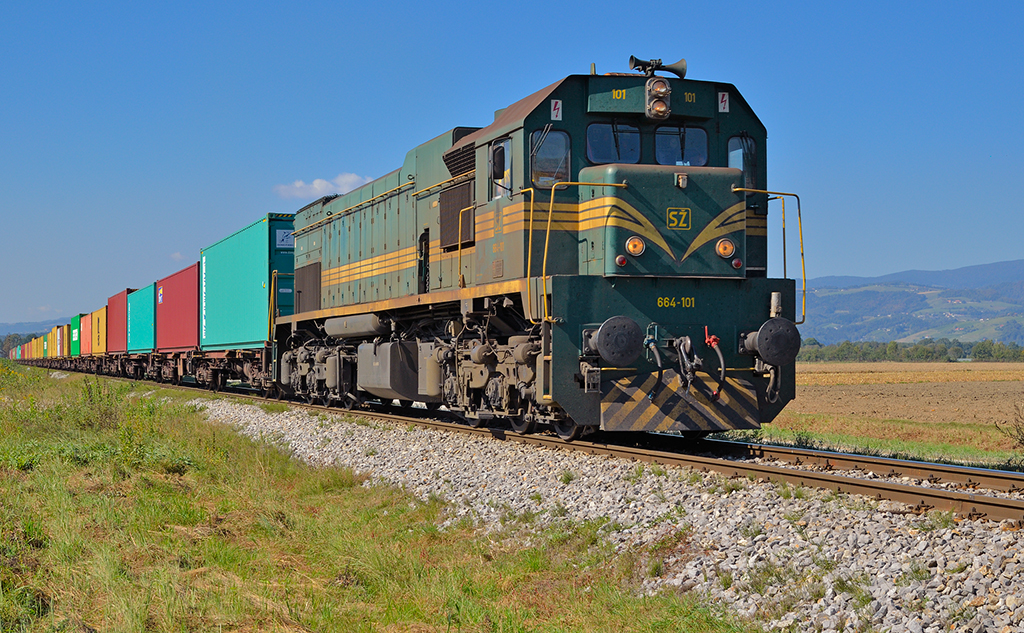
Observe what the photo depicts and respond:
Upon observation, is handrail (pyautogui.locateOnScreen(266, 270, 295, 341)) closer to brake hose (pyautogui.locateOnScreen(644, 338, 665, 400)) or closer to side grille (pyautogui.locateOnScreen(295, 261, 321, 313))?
side grille (pyautogui.locateOnScreen(295, 261, 321, 313))

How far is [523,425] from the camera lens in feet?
34.1

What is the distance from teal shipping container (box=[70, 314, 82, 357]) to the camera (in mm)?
48344

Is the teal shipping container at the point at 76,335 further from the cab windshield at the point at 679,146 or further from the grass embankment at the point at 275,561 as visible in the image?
the cab windshield at the point at 679,146

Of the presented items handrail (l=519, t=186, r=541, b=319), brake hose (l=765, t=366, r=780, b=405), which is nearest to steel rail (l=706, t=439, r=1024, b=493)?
brake hose (l=765, t=366, r=780, b=405)

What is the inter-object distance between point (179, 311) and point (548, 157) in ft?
65.1

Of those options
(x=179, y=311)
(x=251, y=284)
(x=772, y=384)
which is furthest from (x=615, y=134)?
(x=179, y=311)

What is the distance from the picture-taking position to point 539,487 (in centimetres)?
764

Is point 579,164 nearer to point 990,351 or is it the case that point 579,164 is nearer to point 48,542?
point 48,542

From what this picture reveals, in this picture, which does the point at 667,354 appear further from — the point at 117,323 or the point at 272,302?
the point at 117,323

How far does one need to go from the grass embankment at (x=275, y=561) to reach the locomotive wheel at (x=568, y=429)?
2.06m

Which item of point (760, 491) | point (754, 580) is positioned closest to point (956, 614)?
point (754, 580)

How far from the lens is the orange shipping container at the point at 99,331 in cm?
3981

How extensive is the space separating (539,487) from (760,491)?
1.98 meters

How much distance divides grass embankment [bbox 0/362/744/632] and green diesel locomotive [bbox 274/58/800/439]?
216 cm
